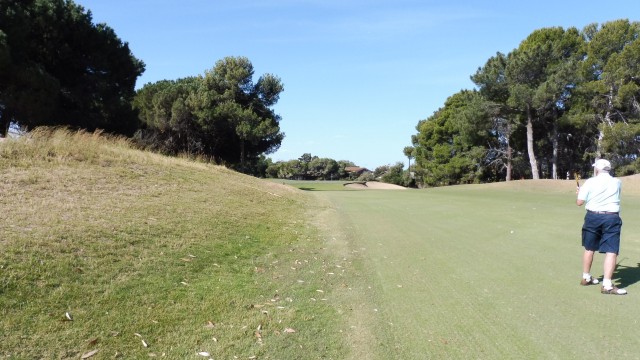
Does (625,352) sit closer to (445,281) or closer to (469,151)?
(445,281)

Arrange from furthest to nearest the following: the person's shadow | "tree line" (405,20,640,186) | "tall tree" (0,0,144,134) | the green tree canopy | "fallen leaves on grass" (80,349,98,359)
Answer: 1. the green tree canopy
2. "tree line" (405,20,640,186)
3. "tall tree" (0,0,144,134)
4. the person's shadow
5. "fallen leaves on grass" (80,349,98,359)

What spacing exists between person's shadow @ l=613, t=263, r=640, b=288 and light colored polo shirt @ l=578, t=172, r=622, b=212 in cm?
109

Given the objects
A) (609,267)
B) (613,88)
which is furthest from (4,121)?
(613,88)

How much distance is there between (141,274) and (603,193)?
19.2 ft

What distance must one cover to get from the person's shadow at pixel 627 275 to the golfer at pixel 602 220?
0.50 metres

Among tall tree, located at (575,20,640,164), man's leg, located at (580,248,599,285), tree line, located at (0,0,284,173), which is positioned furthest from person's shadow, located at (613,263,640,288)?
tall tree, located at (575,20,640,164)

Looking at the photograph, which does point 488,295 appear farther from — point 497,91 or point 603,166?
point 497,91

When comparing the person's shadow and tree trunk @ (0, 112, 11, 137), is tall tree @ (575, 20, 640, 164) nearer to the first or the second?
the person's shadow

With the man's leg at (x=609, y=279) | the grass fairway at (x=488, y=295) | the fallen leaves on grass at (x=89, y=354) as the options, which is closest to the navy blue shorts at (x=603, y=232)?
the man's leg at (x=609, y=279)

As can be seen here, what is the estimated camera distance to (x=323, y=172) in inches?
4082

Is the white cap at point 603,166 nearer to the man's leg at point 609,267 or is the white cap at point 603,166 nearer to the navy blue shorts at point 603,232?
the navy blue shorts at point 603,232

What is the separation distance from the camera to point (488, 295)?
593cm

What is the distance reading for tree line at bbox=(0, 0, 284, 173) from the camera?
19391 mm

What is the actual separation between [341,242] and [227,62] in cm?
3338
